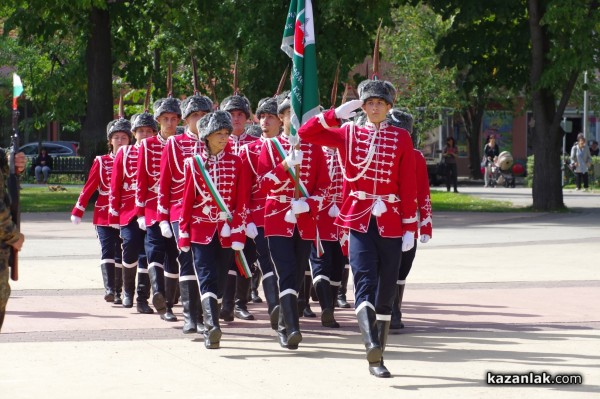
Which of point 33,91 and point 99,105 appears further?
point 33,91

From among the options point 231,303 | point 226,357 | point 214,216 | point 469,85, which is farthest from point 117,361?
point 469,85

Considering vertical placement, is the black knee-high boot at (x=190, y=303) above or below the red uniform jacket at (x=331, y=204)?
below

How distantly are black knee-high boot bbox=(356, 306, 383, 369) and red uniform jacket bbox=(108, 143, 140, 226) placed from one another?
437 cm

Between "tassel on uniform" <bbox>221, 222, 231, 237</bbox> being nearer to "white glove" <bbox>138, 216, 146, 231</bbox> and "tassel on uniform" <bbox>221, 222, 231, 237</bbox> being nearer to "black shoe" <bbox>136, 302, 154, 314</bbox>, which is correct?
"white glove" <bbox>138, 216, 146, 231</bbox>

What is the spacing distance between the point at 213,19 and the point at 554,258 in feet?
49.6

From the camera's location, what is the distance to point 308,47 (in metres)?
10.6

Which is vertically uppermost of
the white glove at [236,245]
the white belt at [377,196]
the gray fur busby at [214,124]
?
the gray fur busby at [214,124]

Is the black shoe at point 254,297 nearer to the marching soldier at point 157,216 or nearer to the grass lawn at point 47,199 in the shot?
the marching soldier at point 157,216

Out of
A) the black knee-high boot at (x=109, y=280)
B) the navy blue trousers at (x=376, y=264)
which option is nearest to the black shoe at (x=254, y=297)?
the black knee-high boot at (x=109, y=280)

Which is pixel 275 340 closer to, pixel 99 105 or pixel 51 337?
pixel 51 337

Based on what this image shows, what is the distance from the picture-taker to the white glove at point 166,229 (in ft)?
35.9

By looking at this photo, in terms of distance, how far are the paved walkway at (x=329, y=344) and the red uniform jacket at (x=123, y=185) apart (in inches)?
36.4

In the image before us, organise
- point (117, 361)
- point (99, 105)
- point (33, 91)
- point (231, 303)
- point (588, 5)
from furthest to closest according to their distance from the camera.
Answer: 1. point (33, 91)
2. point (99, 105)
3. point (588, 5)
4. point (231, 303)
5. point (117, 361)

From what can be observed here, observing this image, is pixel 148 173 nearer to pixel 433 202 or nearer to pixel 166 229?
pixel 166 229
